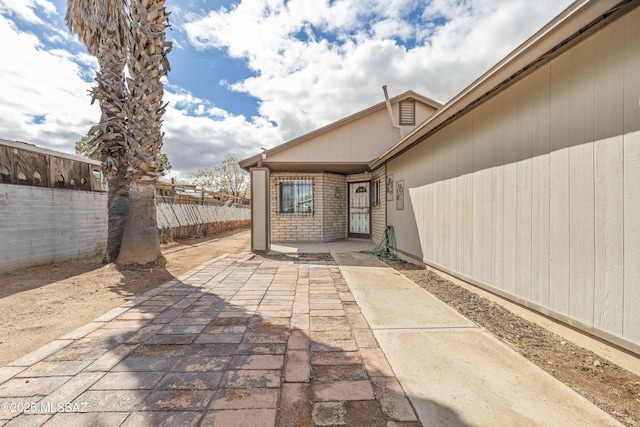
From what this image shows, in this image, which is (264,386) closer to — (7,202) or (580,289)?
(580,289)

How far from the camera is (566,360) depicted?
2.11 m

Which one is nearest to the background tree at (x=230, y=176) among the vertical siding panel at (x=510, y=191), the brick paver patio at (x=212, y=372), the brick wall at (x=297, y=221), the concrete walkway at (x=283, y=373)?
the brick wall at (x=297, y=221)

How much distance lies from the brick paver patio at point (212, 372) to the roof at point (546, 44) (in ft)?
9.83

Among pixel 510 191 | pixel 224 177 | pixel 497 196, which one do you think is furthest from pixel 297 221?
pixel 224 177

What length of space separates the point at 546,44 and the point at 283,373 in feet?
11.4

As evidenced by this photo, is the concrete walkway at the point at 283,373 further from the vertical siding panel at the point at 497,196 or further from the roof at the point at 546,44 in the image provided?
the roof at the point at 546,44

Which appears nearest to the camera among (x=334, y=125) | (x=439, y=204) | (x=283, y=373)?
(x=283, y=373)

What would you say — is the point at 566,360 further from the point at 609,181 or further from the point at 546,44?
the point at 546,44

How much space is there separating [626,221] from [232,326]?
3.48 m

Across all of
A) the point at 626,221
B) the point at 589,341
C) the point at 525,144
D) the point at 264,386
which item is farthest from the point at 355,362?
the point at 525,144

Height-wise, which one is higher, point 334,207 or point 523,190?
point 523,190

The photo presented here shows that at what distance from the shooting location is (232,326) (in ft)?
8.95

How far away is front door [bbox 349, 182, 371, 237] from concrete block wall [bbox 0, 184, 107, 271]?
7.94 metres

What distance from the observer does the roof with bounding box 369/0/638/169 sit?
6.28 ft
